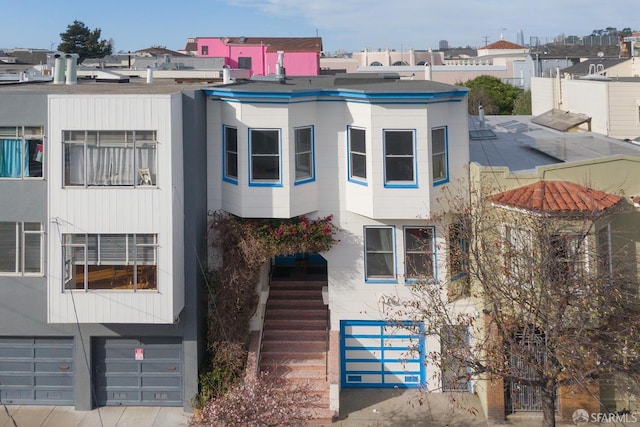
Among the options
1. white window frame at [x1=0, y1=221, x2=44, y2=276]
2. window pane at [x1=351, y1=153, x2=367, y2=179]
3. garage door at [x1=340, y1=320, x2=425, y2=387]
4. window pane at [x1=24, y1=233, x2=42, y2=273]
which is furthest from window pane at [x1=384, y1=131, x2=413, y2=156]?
window pane at [x1=24, y1=233, x2=42, y2=273]

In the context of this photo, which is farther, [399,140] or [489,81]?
[489,81]

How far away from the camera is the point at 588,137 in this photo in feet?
74.2

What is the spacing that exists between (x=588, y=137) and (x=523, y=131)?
9.46 ft

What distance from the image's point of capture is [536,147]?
67.9 ft

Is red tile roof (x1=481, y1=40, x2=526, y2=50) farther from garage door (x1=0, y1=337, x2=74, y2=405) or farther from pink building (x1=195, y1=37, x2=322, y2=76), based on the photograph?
garage door (x1=0, y1=337, x2=74, y2=405)

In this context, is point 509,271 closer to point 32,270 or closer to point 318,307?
point 318,307

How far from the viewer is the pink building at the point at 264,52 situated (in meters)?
63.8

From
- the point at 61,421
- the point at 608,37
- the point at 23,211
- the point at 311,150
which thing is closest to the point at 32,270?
the point at 23,211

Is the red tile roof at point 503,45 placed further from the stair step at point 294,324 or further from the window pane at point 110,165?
the window pane at point 110,165

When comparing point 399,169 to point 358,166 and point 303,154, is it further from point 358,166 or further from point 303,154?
point 303,154

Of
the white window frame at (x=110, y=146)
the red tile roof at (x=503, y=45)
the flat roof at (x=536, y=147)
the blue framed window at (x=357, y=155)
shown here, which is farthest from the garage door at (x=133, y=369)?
the red tile roof at (x=503, y=45)

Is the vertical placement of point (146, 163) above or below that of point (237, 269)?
above

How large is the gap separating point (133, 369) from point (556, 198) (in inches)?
445

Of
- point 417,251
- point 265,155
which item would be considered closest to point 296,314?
point 417,251
